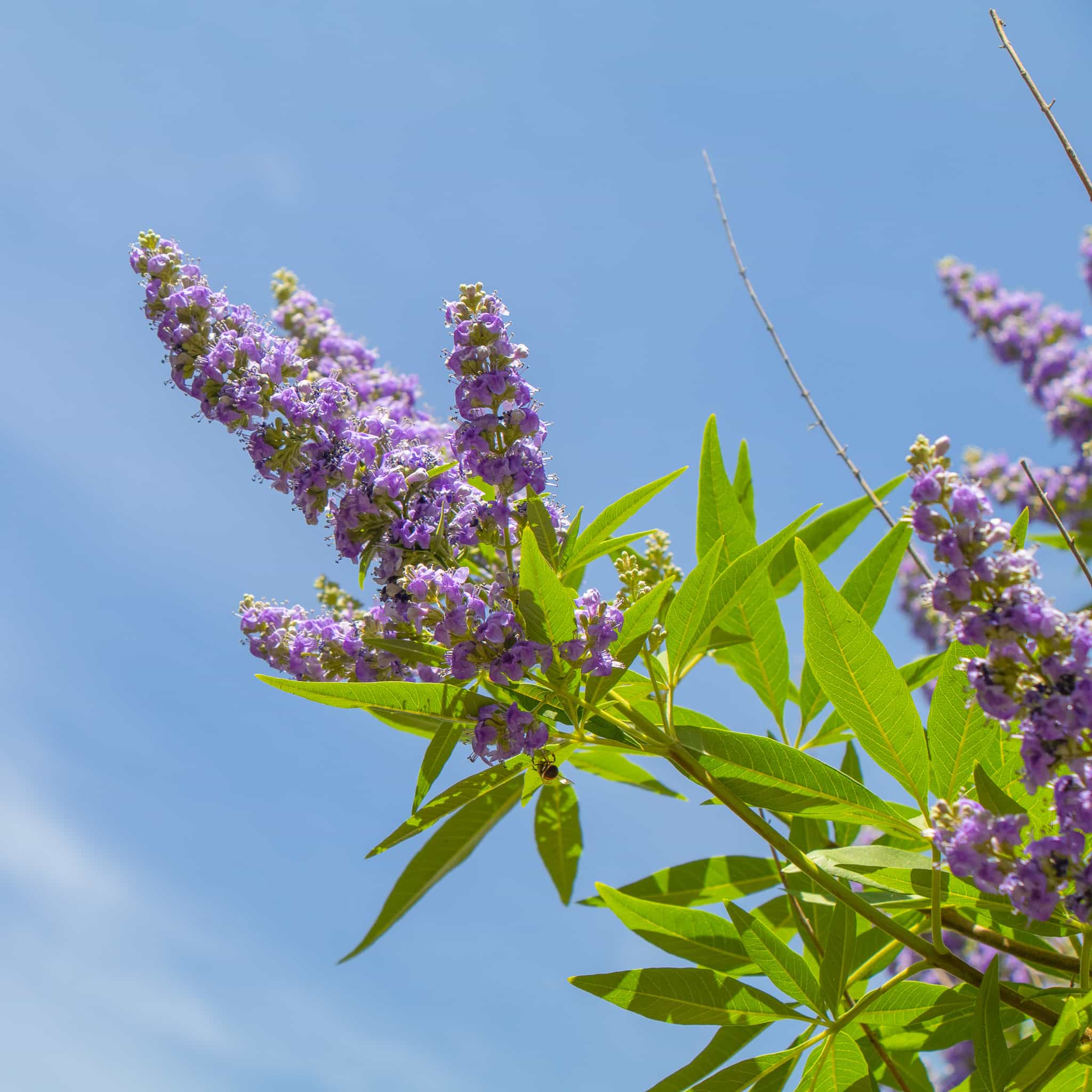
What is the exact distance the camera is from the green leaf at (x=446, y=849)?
8.72ft

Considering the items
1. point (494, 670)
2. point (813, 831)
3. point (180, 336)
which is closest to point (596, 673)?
point (494, 670)

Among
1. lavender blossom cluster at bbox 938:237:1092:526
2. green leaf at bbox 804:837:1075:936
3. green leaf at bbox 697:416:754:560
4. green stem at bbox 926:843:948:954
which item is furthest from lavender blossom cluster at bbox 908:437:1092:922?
lavender blossom cluster at bbox 938:237:1092:526

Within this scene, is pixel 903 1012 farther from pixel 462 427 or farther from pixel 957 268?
pixel 957 268

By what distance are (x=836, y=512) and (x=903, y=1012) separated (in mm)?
→ 1708

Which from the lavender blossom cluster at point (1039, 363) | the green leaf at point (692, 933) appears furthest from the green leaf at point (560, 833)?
the lavender blossom cluster at point (1039, 363)

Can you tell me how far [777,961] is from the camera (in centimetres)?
229

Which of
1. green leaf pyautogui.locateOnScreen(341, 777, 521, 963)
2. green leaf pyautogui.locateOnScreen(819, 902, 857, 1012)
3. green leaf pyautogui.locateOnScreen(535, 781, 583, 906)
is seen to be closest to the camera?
green leaf pyautogui.locateOnScreen(819, 902, 857, 1012)

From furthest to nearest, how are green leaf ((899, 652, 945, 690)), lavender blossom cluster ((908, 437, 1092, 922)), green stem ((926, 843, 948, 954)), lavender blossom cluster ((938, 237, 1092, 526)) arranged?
lavender blossom cluster ((938, 237, 1092, 526))
green leaf ((899, 652, 945, 690))
green stem ((926, 843, 948, 954))
lavender blossom cluster ((908, 437, 1092, 922))

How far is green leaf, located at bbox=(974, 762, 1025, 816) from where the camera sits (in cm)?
174

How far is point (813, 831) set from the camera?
2.85 metres

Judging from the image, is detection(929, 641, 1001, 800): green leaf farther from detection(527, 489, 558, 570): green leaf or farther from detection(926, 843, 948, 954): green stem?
Answer: detection(527, 489, 558, 570): green leaf

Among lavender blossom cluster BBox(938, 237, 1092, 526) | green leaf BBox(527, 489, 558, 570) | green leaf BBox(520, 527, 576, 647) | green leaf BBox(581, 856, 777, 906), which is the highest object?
lavender blossom cluster BBox(938, 237, 1092, 526)

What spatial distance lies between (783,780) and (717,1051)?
823mm

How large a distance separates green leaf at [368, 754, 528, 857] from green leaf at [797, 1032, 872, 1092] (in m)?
0.93
